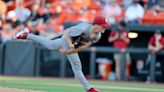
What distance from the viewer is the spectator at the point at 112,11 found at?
1883cm

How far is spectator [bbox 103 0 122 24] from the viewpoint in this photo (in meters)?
18.8

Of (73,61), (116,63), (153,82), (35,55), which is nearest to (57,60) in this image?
(35,55)

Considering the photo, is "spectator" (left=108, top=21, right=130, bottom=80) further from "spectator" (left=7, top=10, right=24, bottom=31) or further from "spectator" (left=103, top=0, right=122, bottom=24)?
"spectator" (left=7, top=10, right=24, bottom=31)

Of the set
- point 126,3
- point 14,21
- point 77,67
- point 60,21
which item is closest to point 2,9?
point 14,21

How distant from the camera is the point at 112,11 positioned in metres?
19.0

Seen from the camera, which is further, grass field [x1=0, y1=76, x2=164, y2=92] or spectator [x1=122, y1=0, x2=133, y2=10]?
spectator [x1=122, y1=0, x2=133, y2=10]

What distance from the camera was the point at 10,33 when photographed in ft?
64.6

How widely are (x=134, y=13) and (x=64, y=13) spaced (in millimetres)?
2657

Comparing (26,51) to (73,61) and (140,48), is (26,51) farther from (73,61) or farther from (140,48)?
(73,61)

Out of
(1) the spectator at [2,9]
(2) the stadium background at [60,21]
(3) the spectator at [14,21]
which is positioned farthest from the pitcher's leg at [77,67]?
(1) the spectator at [2,9]

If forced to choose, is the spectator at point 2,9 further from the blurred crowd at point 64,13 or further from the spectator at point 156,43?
the spectator at point 156,43

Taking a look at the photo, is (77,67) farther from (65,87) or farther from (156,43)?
(156,43)

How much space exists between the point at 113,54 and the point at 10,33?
393 centimetres

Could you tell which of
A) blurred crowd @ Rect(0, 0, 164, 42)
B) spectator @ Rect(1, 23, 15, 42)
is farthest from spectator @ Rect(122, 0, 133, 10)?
spectator @ Rect(1, 23, 15, 42)
